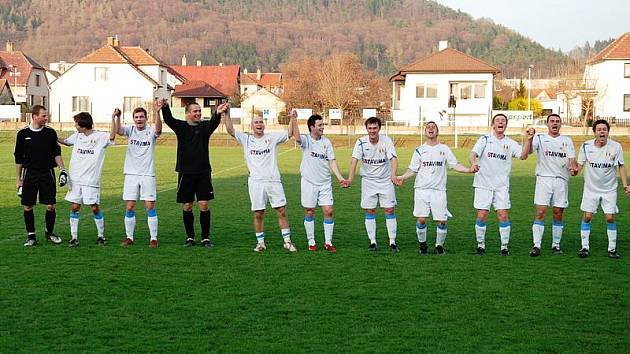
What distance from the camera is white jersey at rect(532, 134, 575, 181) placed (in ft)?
35.2

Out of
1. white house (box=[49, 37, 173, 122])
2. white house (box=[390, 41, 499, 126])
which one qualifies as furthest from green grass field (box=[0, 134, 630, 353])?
white house (box=[49, 37, 173, 122])

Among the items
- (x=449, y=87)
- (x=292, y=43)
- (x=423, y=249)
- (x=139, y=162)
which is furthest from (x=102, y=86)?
(x=292, y=43)

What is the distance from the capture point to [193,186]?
11133mm

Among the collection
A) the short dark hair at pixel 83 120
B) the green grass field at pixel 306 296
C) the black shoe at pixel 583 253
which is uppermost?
the short dark hair at pixel 83 120

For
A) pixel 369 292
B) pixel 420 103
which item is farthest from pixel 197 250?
pixel 420 103

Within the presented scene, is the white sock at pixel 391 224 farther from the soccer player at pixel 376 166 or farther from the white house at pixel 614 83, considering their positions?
the white house at pixel 614 83

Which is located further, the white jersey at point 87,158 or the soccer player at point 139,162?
the white jersey at point 87,158

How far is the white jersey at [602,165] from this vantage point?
10602 mm

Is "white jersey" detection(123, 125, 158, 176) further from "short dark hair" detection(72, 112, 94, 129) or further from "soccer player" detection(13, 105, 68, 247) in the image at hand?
"soccer player" detection(13, 105, 68, 247)

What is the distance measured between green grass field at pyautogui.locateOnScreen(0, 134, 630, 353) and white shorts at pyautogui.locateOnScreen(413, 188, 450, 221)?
61cm

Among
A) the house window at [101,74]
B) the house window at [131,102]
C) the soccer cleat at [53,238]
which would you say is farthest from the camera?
the house window at [131,102]

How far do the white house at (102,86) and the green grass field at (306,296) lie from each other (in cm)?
5930

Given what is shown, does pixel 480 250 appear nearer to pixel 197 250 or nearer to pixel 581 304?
pixel 581 304

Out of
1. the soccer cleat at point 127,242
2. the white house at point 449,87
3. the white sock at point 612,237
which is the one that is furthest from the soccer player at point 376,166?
the white house at point 449,87
